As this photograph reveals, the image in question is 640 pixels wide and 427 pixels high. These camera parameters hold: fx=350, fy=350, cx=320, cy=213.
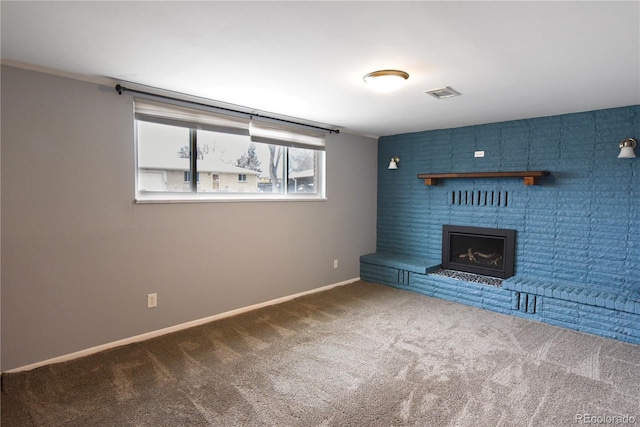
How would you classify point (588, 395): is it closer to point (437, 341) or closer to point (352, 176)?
point (437, 341)

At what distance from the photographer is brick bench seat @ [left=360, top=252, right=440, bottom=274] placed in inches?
173

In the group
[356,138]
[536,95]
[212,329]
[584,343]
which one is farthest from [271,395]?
[356,138]

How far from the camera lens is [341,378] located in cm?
242

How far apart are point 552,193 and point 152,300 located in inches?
162

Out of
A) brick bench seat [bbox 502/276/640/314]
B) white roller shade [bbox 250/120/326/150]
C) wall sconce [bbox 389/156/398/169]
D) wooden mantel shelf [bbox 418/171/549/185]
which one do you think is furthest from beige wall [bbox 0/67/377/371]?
brick bench seat [bbox 502/276/640/314]

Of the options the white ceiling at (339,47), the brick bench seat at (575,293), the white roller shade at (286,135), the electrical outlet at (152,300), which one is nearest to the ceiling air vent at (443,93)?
the white ceiling at (339,47)

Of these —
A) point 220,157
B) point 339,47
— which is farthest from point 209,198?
point 339,47

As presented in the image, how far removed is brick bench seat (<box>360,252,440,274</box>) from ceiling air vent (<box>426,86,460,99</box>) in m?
2.16

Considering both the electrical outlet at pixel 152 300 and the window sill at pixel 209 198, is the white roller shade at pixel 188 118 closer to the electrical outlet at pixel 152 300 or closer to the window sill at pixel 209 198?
the window sill at pixel 209 198

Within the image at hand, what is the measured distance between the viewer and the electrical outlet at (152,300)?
299 cm

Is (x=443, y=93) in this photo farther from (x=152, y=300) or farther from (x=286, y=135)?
(x=152, y=300)

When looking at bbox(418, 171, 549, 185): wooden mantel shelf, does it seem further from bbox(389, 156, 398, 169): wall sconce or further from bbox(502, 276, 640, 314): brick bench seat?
bbox(502, 276, 640, 314): brick bench seat

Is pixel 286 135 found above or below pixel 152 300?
above

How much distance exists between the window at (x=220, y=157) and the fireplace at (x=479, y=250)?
5.96 ft
